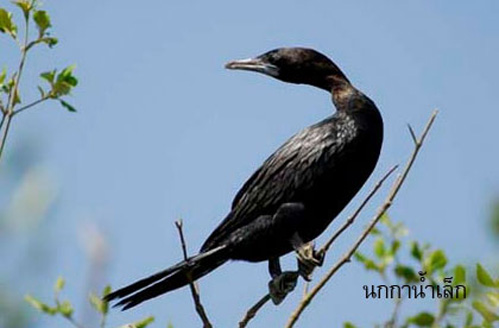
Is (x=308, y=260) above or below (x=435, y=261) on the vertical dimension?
below

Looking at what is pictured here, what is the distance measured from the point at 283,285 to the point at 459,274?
215 cm

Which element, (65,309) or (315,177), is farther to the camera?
(315,177)

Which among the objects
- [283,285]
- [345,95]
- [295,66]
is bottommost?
[283,285]

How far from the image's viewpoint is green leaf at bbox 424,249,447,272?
3574 millimetres

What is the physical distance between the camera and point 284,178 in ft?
19.6

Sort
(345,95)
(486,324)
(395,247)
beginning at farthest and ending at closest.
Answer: (345,95)
(395,247)
(486,324)

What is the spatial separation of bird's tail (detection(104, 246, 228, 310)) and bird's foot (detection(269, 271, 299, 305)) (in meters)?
0.39

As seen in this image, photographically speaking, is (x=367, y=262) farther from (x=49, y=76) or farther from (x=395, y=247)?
(x=49, y=76)

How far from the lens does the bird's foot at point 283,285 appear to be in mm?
5441

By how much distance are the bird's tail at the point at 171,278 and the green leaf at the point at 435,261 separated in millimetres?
1712

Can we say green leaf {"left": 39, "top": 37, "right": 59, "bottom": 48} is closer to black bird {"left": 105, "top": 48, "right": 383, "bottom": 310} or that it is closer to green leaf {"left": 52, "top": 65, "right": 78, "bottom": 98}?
green leaf {"left": 52, "top": 65, "right": 78, "bottom": 98}

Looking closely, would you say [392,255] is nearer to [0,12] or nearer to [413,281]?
[413,281]

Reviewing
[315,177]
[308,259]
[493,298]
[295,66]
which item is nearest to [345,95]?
[295,66]

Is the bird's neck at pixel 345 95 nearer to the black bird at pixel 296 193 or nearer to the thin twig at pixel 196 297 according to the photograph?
the black bird at pixel 296 193
